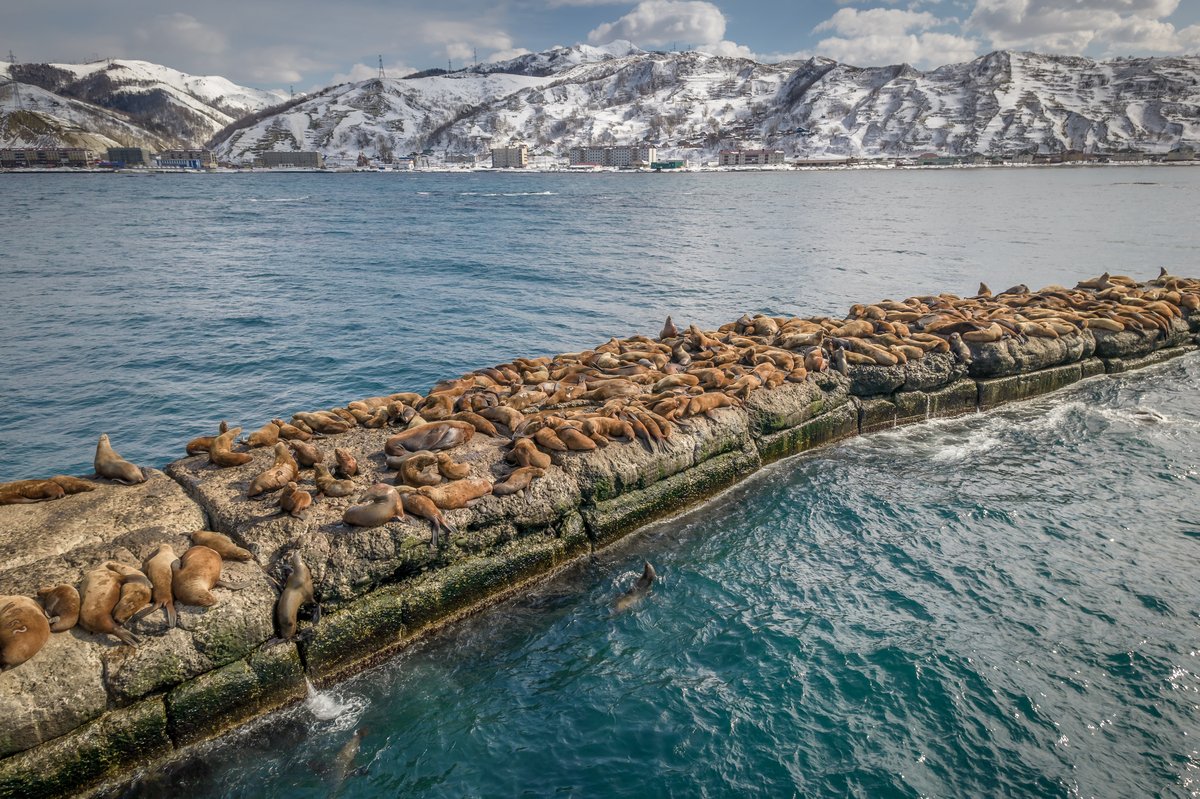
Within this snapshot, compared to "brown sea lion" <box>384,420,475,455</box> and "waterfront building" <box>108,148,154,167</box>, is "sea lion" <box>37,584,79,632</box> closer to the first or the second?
"brown sea lion" <box>384,420,475,455</box>

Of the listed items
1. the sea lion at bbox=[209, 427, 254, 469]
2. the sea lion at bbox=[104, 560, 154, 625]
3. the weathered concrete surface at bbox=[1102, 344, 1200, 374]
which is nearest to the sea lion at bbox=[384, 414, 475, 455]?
the sea lion at bbox=[209, 427, 254, 469]

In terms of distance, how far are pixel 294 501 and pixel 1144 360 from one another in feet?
61.8

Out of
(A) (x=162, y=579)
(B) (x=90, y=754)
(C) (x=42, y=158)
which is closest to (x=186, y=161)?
(C) (x=42, y=158)

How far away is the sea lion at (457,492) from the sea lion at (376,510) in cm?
38

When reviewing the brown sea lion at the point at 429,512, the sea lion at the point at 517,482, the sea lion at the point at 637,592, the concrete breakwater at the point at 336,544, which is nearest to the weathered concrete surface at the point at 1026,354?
the concrete breakwater at the point at 336,544

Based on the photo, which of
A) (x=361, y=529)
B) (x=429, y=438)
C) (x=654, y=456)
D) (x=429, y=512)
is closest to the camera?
(x=361, y=529)

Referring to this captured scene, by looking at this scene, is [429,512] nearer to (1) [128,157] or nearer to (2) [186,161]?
(1) [128,157]

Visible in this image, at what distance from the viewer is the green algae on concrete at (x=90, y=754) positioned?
17.4ft

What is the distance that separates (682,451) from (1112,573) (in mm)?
5704

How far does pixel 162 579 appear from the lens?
6.35 metres

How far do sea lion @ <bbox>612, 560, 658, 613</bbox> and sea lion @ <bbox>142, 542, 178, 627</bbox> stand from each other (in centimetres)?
460

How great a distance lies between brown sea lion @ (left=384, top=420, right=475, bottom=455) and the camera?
926 centimetres

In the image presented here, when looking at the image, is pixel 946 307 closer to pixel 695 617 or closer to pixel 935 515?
pixel 935 515

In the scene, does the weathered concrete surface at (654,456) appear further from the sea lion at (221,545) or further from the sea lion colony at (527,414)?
the sea lion at (221,545)
